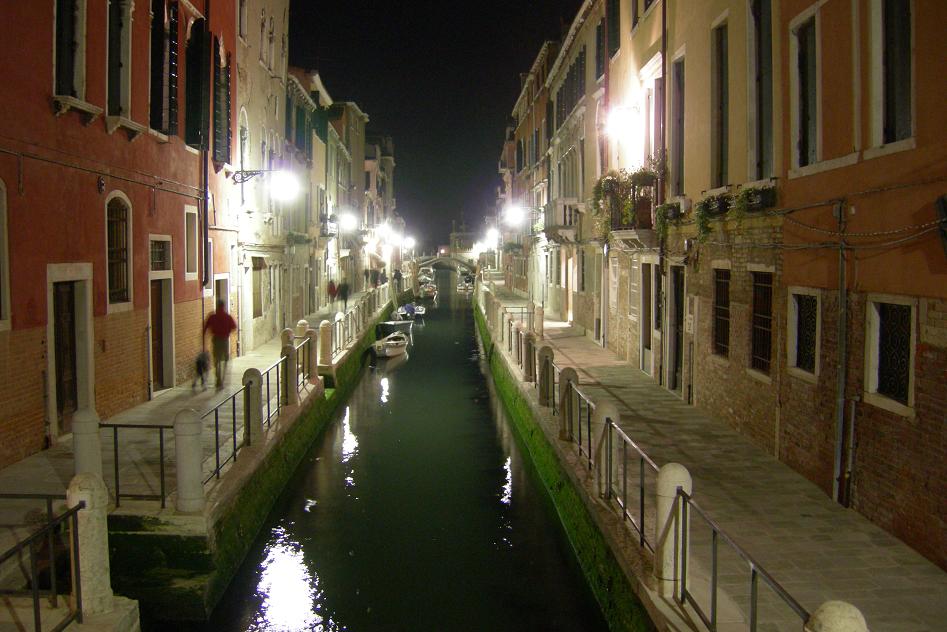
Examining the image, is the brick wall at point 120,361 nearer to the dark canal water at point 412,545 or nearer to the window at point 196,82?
the dark canal water at point 412,545

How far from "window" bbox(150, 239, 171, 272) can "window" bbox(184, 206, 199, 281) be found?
832 mm

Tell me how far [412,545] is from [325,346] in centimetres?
840

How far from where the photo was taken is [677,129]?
13609 mm

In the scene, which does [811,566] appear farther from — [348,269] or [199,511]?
[348,269]

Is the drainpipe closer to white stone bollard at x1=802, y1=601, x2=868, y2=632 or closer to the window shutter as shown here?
white stone bollard at x1=802, y1=601, x2=868, y2=632

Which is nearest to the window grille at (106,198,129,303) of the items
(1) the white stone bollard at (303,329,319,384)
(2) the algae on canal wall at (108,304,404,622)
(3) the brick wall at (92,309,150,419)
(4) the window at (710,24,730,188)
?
(3) the brick wall at (92,309,150,419)

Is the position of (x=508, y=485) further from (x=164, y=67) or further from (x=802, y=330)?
(x=164, y=67)

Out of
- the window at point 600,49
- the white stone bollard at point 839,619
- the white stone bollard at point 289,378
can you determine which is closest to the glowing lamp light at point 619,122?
the window at point 600,49

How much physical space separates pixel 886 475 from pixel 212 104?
12783 millimetres

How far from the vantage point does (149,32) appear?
1211 centimetres

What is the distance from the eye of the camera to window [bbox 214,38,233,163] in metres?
14.9

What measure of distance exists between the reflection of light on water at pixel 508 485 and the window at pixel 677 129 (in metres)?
5.37

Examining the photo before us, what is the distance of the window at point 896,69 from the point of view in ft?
21.6

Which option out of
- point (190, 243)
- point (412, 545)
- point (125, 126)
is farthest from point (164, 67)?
point (412, 545)
